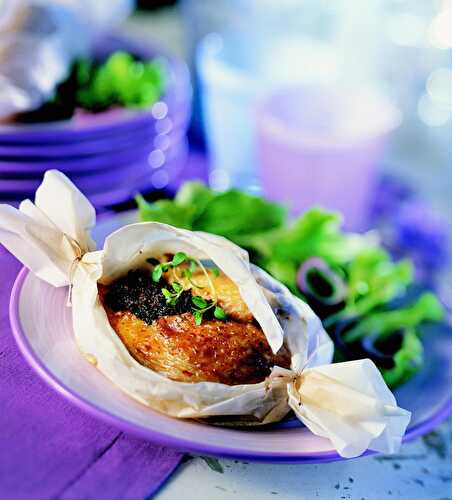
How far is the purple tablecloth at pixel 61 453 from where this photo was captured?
0.59 metres

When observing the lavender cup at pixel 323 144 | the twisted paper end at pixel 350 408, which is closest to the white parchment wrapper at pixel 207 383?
the twisted paper end at pixel 350 408

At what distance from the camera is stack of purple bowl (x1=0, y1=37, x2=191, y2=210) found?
102 centimetres

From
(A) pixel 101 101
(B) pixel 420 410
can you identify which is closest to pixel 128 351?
(B) pixel 420 410

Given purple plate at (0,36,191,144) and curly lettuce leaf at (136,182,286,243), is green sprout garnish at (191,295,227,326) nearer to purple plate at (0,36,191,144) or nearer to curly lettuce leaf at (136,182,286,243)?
→ curly lettuce leaf at (136,182,286,243)

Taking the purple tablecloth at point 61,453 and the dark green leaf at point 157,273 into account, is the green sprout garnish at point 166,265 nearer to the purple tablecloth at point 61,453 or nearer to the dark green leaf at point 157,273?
the dark green leaf at point 157,273

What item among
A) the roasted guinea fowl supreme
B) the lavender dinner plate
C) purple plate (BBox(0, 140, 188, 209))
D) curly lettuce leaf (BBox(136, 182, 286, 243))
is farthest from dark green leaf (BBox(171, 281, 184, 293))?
purple plate (BBox(0, 140, 188, 209))

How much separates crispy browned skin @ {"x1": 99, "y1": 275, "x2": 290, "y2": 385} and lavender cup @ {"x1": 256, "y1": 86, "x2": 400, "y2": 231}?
55 cm

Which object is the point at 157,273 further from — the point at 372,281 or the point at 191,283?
the point at 372,281

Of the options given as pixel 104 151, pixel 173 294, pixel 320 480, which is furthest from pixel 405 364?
pixel 104 151

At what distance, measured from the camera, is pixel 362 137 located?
1191mm

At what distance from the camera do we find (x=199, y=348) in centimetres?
67

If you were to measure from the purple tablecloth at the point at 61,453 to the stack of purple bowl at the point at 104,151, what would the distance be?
40 centimetres

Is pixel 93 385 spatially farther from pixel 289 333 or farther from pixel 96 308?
pixel 289 333

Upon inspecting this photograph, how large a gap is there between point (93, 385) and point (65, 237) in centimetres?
16
